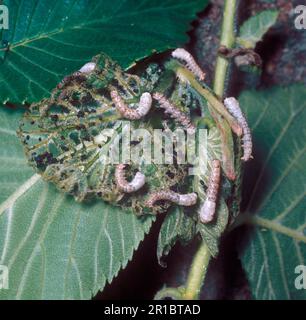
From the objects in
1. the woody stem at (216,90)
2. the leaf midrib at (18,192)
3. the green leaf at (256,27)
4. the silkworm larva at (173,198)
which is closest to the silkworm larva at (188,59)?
the woody stem at (216,90)

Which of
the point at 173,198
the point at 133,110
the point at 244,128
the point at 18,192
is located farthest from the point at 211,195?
the point at 18,192

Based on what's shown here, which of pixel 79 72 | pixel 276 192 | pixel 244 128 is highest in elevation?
pixel 79 72

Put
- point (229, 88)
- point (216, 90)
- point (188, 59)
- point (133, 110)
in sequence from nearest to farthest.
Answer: point (133, 110)
point (188, 59)
point (216, 90)
point (229, 88)

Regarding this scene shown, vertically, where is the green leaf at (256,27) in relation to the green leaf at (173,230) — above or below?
above

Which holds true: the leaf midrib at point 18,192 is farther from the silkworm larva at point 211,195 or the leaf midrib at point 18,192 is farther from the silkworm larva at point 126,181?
the silkworm larva at point 211,195

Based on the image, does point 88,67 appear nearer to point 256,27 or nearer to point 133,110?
point 133,110

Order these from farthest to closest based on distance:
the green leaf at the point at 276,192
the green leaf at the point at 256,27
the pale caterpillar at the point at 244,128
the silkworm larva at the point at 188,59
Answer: the green leaf at the point at 276,192 → the green leaf at the point at 256,27 → the silkworm larva at the point at 188,59 → the pale caterpillar at the point at 244,128

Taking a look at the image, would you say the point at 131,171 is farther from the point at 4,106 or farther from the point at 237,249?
the point at 237,249
